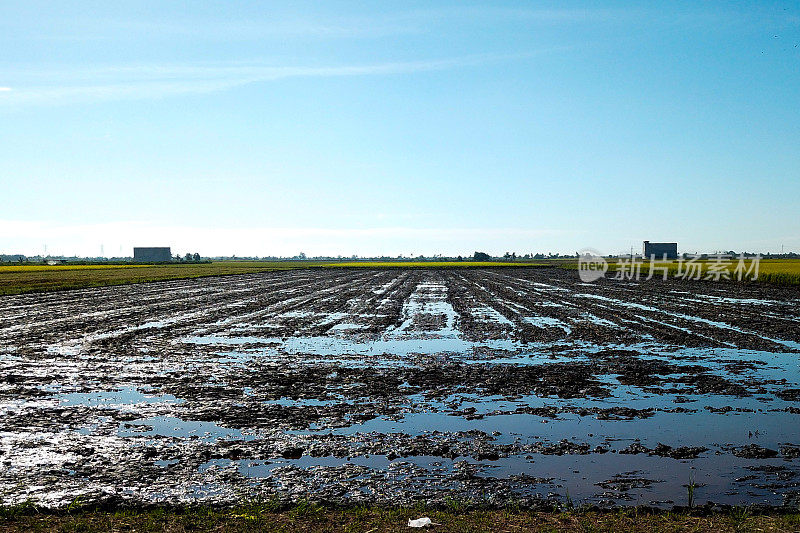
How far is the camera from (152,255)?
18112 cm

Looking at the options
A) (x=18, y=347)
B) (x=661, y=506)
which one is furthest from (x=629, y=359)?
(x=18, y=347)

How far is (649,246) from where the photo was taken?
6265 inches

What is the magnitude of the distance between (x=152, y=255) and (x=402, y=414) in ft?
604

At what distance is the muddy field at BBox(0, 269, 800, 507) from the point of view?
7031 mm

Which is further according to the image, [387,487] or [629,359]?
[629,359]

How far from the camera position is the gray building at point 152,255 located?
179875mm

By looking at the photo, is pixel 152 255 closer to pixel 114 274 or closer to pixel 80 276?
pixel 114 274

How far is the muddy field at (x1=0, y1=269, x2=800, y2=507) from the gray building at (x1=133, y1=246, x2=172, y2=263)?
6581 inches

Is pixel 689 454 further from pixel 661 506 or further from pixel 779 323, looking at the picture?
pixel 779 323

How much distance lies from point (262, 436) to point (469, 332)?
12825 mm

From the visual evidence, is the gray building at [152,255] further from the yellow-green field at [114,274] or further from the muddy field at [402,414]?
the muddy field at [402,414]

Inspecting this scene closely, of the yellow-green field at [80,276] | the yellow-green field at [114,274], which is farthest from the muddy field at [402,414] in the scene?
the yellow-green field at [114,274]

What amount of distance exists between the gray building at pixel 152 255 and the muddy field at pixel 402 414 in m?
167

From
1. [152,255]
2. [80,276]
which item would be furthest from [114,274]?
[152,255]
